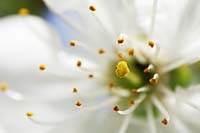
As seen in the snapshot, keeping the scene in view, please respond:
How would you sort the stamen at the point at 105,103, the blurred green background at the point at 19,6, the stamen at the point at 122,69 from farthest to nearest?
the blurred green background at the point at 19,6 → the stamen at the point at 105,103 → the stamen at the point at 122,69

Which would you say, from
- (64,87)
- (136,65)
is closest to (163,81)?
(136,65)

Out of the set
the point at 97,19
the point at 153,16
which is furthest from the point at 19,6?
the point at 153,16

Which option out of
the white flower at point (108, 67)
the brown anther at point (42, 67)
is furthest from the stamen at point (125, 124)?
the brown anther at point (42, 67)

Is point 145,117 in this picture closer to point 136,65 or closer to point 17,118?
point 136,65

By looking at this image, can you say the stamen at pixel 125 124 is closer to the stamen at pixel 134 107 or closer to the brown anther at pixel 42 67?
the stamen at pixel 134 107

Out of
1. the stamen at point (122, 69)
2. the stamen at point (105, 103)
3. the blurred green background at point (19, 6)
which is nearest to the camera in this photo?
the stamen at point (122, 69)

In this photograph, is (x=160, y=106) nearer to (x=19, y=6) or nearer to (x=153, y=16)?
(x=153, y=16)

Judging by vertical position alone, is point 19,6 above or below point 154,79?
above
